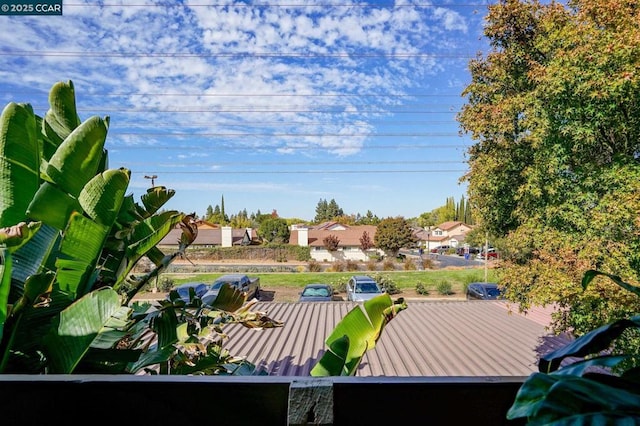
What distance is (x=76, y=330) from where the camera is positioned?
797 millimetres

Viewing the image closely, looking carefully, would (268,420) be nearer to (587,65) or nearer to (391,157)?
(587,65)

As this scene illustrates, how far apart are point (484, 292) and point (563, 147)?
283 inches

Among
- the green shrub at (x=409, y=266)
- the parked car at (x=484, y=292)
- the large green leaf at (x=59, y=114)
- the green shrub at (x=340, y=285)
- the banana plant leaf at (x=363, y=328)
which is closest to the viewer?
the banana plant leaf at (x=363, y=328)

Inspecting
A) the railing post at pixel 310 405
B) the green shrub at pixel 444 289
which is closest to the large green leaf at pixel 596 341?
the railing post at pixel 310 405

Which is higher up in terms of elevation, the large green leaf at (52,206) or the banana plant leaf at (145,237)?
the large green leaf at (52,206)

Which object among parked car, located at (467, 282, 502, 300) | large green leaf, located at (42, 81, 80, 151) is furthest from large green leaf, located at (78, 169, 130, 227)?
parked car, located at (467, 282, 502, 300)

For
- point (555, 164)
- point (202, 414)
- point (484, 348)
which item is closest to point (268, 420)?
point (202, 414)

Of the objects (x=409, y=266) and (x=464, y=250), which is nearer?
(x=409, y=266)

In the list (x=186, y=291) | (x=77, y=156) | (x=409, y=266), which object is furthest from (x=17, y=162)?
(x=409, y=266)

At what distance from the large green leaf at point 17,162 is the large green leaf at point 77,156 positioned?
0.08 meters

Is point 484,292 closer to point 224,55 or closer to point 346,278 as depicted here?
point 346,278

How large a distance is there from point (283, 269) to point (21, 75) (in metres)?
15.0

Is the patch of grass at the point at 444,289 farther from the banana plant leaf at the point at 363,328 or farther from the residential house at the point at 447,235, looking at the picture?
the residential house at the point at 447,235

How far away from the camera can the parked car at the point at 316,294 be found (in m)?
9.69
